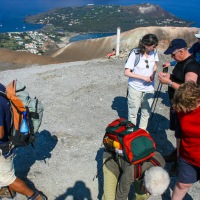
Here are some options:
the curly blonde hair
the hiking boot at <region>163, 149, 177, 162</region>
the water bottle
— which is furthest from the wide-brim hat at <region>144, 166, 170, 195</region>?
the hiking boot at <region>163, 149, 177, 162</region>

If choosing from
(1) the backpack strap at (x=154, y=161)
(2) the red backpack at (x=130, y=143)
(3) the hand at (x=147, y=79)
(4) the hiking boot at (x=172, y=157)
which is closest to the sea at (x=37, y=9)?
(3) the hand at (x=147, y=79)

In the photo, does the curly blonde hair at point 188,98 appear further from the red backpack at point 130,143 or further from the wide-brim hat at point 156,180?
the wide-brim hat at point 156,180

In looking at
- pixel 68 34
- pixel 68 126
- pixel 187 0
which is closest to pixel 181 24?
pixel 68 34

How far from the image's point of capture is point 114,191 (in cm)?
321

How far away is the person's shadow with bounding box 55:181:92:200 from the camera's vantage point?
4.22 metres

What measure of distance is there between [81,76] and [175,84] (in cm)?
540

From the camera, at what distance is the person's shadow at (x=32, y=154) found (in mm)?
4721

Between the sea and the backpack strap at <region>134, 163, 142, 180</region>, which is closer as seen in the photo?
the backpack strap at <region>134, 163, 142, 180</region>

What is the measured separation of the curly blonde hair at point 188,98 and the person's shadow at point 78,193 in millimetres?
2108

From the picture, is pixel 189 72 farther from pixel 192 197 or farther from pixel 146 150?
pixel 192 197

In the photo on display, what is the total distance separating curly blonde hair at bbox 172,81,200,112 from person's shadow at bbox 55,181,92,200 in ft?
6.91

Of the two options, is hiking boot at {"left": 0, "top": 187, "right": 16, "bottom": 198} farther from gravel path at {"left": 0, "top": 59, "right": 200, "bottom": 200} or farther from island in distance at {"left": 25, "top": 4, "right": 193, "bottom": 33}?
island in distance at {"left": 25, "top": 4, "right": 193, "bottom": 33}

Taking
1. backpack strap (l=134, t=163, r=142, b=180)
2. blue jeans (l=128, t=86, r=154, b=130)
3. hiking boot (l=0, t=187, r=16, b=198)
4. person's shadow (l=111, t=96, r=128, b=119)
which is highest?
backpack strap (l=134, t=163, r=142, b=180)

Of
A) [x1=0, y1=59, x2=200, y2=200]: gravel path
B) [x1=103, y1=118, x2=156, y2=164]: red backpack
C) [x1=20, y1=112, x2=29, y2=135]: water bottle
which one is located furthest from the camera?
[x1=0, y1=59, x2=200, y2=200]: gravel path
